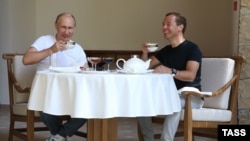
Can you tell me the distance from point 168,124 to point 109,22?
312 cm

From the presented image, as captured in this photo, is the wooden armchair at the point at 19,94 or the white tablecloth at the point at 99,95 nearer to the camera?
the white tablecloth at the point at 99,95

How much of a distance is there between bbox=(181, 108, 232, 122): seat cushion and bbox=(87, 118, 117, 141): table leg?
531 mm

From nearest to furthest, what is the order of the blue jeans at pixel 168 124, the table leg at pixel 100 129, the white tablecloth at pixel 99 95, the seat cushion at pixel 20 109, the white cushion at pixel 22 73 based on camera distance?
the white tablecloth at pixel 99 95, the table leg at pixel 100 129, the blue jeans at pixel 168 124, the seat cushion at pixel 20 109, the white cushion at pixel 22 73

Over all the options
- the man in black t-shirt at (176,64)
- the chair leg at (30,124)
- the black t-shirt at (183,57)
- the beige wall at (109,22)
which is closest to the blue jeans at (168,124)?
the man in black t-shirt at (176,64)

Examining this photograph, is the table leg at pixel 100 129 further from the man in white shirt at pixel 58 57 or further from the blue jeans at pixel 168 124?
the blue jeans at pixel 168 124

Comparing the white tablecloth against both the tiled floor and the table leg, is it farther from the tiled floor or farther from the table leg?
the tiled floor

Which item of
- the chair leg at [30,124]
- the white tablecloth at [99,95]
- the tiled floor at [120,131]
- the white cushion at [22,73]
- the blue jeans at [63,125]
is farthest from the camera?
the tiled floor at [120,131]

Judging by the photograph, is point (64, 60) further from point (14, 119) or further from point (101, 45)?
point (101, 45)

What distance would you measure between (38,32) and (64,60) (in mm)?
2691

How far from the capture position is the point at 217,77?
3.30m

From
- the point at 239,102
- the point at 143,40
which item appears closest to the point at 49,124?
the point at 239,102

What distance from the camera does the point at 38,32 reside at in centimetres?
595

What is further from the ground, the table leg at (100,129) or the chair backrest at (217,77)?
the chair backrest at (217,77)

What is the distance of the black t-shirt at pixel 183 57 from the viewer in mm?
3068
